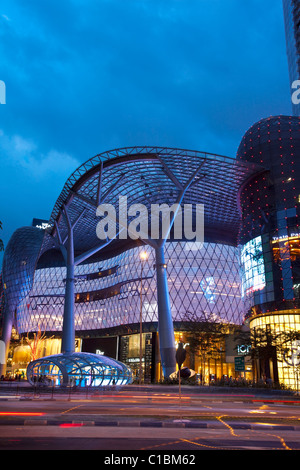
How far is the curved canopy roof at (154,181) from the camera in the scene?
47625 millimetres

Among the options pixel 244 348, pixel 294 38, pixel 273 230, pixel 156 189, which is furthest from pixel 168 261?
pixel 294 38

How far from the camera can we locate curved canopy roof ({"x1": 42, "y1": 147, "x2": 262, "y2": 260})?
47.6 metres

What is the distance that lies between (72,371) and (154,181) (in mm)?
29928

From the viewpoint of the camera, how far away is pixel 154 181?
5719 cm

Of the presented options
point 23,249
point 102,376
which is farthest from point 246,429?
point 23,249

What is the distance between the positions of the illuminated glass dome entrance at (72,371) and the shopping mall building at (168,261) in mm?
6756

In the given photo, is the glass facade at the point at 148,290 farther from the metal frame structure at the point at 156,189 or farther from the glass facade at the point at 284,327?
the glass facade at the point at 284,327

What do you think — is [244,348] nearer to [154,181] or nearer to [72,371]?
[72,371]

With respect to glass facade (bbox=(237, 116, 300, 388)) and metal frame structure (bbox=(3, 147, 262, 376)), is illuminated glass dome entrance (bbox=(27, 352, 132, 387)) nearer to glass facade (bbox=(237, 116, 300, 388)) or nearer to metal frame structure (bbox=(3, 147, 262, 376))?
metal frame structure (bbox=(3, 147, 262, 376))

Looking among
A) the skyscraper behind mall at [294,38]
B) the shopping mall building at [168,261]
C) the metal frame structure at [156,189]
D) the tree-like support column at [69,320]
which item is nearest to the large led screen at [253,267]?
the shopping mall building at [168,261]

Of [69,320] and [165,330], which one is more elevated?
[69,320]

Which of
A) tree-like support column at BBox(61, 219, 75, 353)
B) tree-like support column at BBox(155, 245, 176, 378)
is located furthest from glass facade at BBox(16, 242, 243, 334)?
tree-like support column at BBox(155, 245, 176, 378)

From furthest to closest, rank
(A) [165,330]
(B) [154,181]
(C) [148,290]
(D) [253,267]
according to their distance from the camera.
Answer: (C) [148,290] → (B) [154,181] → (D) [253,267] → (A) [165,330]

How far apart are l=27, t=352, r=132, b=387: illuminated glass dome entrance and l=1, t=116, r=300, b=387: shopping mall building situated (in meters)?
6.76
